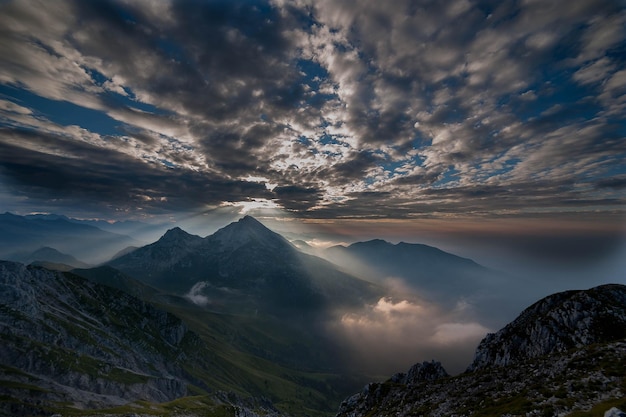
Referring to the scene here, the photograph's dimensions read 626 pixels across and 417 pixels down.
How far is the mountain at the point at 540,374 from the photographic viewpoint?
31631 millimetres

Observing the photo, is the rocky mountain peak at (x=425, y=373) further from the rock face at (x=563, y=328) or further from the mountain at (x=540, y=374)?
the rock face at (x=563, y=328)

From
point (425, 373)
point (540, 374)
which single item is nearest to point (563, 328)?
point (540, 374)

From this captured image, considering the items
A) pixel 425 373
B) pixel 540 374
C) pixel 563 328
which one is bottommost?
pixel 425 373

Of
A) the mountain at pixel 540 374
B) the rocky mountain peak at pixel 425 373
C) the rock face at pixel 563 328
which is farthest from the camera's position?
the rocky mountain peak at pixel 425 373

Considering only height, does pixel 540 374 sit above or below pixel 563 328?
above

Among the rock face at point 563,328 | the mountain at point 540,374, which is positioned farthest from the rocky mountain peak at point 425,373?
the rock face at point 563,328

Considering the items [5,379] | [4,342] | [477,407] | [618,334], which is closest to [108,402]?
[5,379]

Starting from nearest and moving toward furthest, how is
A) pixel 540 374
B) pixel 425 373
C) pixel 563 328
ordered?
pixel 540 374 < pixel 563 328 < pixel 425 373

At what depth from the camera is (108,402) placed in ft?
526

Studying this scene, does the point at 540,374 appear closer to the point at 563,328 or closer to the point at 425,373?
the point at 563,328

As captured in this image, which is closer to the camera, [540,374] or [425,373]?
[540,374]

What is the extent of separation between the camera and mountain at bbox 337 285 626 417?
31631mm

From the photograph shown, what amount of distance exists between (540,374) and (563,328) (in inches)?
1208

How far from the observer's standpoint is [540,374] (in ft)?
137
